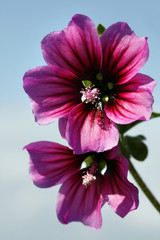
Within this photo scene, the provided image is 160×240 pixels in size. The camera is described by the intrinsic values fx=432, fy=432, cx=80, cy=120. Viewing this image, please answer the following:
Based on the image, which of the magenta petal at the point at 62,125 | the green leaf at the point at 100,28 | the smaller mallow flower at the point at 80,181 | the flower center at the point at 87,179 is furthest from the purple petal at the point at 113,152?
the green leaf at the point at 100,28

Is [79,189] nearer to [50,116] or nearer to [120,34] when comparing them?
[50,116]

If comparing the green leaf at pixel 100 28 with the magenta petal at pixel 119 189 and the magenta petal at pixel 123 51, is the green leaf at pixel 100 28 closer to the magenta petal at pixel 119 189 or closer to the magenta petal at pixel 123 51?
the magenta petal at pixel 123 51

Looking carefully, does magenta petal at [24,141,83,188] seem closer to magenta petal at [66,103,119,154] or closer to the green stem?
magenta petal at [66,103,119,154]

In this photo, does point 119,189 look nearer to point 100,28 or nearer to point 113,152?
point 113,152

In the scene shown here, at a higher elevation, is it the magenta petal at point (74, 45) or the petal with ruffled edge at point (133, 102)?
the magenta petal at point (74, 45)

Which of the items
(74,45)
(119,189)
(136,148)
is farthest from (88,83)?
(119,189)

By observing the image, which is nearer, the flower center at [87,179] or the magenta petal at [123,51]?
the magenta petal at [123,51]
